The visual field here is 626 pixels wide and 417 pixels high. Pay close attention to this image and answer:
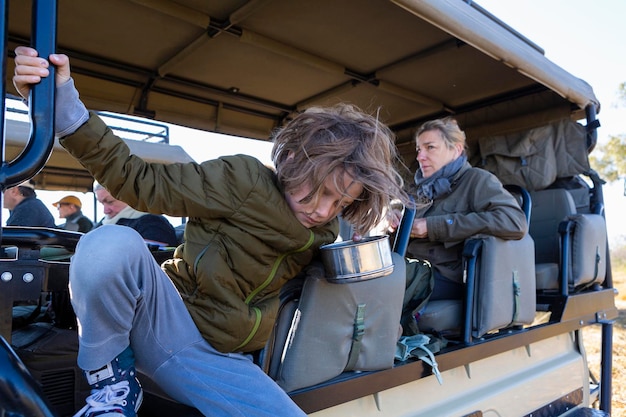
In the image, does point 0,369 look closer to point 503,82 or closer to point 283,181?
point 283,181

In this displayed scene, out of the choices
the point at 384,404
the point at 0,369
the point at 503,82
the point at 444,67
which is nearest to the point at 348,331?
the point at 384,404

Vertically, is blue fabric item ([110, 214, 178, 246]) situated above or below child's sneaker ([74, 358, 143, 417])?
above

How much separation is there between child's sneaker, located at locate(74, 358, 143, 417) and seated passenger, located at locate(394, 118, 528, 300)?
53.0 inches

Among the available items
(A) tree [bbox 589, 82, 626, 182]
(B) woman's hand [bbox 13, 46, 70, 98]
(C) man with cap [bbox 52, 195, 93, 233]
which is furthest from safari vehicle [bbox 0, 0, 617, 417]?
(A) tree [bbox 589, 82, 626, 182]

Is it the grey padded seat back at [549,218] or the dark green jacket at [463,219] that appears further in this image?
the grey padded seat back at [549,218]

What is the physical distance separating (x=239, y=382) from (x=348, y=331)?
1.51ft

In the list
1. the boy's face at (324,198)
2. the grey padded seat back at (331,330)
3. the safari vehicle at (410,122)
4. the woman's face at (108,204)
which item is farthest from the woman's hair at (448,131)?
the woman's face at (108,204)

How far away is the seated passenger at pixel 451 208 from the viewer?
2166mm

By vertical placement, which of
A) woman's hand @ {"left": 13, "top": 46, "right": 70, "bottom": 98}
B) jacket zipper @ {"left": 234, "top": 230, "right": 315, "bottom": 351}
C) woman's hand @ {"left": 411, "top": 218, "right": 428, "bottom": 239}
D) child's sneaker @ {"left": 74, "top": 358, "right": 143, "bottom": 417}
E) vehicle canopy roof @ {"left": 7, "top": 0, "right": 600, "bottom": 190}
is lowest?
child's sneaker @ {"left": 74, "top": 358, "right": 143, "bottom": 417}

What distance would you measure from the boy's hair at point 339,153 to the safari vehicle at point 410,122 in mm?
460

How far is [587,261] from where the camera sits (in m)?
2.70

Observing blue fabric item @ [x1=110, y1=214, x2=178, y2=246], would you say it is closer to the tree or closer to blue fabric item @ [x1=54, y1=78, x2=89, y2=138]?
blue fabric item @ [x1=54, y1=78, x2=89, y2=138]

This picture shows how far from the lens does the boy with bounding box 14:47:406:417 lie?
3.25 ft

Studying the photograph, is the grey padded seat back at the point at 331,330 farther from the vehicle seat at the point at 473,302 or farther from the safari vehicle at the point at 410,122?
the vehicle seat at the point at 473,302
